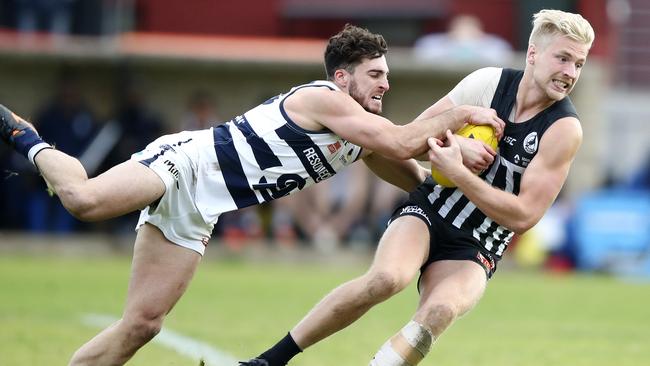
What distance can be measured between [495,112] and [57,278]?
29.1ft

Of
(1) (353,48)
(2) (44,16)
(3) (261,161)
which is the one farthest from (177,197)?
(2) (44,16)

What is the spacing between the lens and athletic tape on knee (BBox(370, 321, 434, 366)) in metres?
6.45

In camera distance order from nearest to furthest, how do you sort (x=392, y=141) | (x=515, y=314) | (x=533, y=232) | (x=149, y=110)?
1. (x=392, y=141)
2. (x=515, y=314)
3. (x=533, y=232)
4. (x=149, y=110)

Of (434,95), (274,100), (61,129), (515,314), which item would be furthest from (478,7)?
(274,100)

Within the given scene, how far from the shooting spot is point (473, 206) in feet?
23.1

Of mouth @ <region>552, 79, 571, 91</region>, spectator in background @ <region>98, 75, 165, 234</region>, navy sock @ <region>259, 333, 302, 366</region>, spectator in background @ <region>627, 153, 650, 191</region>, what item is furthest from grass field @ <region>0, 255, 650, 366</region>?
mouth @ <region>552, 79, 571, 91</region>

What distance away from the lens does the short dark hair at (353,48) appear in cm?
701

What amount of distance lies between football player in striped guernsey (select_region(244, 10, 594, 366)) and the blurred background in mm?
11092

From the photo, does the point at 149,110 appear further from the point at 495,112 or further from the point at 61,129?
the point at 495,112

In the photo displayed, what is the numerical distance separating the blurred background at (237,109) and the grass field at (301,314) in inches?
34.8

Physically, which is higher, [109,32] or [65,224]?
[109,32]

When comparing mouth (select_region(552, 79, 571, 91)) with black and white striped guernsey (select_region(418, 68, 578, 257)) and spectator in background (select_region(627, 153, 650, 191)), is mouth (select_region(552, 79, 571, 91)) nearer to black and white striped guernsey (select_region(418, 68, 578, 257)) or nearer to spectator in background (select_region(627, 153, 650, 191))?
black and white striped guernsey (select_region(418, 68, 578, 257))

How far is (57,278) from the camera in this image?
14.6 m

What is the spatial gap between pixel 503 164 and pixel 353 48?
3.57 ft
